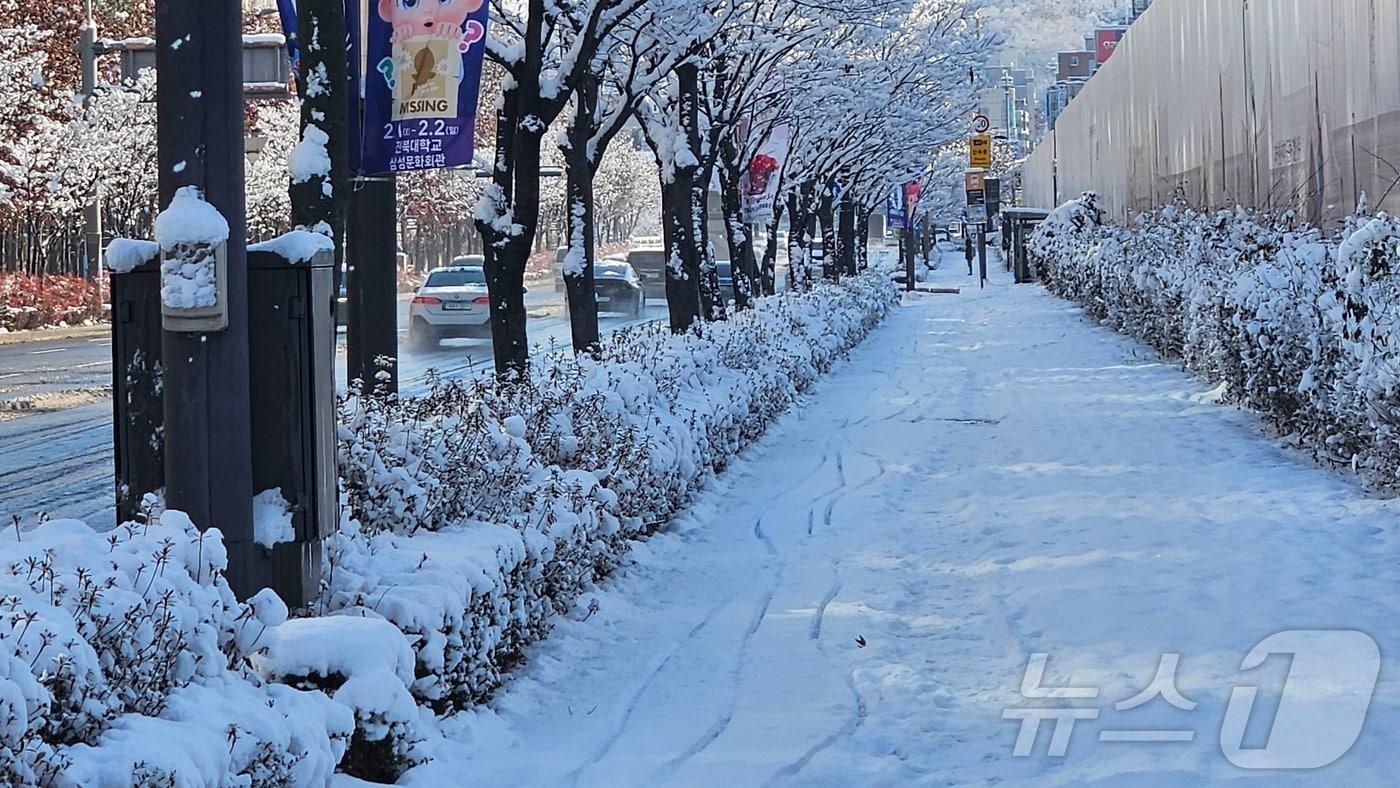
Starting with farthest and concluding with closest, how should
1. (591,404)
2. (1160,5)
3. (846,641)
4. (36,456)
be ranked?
(1160,5)
(36,456)
(591,404)
(846,641)

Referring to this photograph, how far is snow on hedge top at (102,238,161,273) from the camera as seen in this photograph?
5.45 m

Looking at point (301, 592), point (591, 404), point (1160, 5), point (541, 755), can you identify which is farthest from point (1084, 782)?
point (1160, 5)

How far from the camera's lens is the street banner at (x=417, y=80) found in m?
9.48

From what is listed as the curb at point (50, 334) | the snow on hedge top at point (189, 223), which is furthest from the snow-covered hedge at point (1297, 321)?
the curb at point (50, 334)

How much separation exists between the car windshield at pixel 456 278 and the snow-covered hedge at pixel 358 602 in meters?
21.4

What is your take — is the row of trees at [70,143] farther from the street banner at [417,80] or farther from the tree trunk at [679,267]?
the street banner at [417,80]

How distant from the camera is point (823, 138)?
111 feet

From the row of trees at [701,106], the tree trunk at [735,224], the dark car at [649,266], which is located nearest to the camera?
the row of trees at [701,106]

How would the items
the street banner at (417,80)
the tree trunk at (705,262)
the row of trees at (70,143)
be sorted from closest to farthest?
the street banner at (417,80), the tree trunk at (705,262), the row of trees at (70,143)

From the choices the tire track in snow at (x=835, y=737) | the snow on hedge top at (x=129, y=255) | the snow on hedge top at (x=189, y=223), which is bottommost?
the tire track in snow at (x=835, y=737)

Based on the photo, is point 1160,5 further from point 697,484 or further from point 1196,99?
point 697,484

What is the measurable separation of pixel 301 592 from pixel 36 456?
984cm

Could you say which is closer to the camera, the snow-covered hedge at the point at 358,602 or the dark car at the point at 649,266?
the snow-covered hedge at the point at 358,602

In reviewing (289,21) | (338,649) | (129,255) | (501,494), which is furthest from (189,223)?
(289,21)
